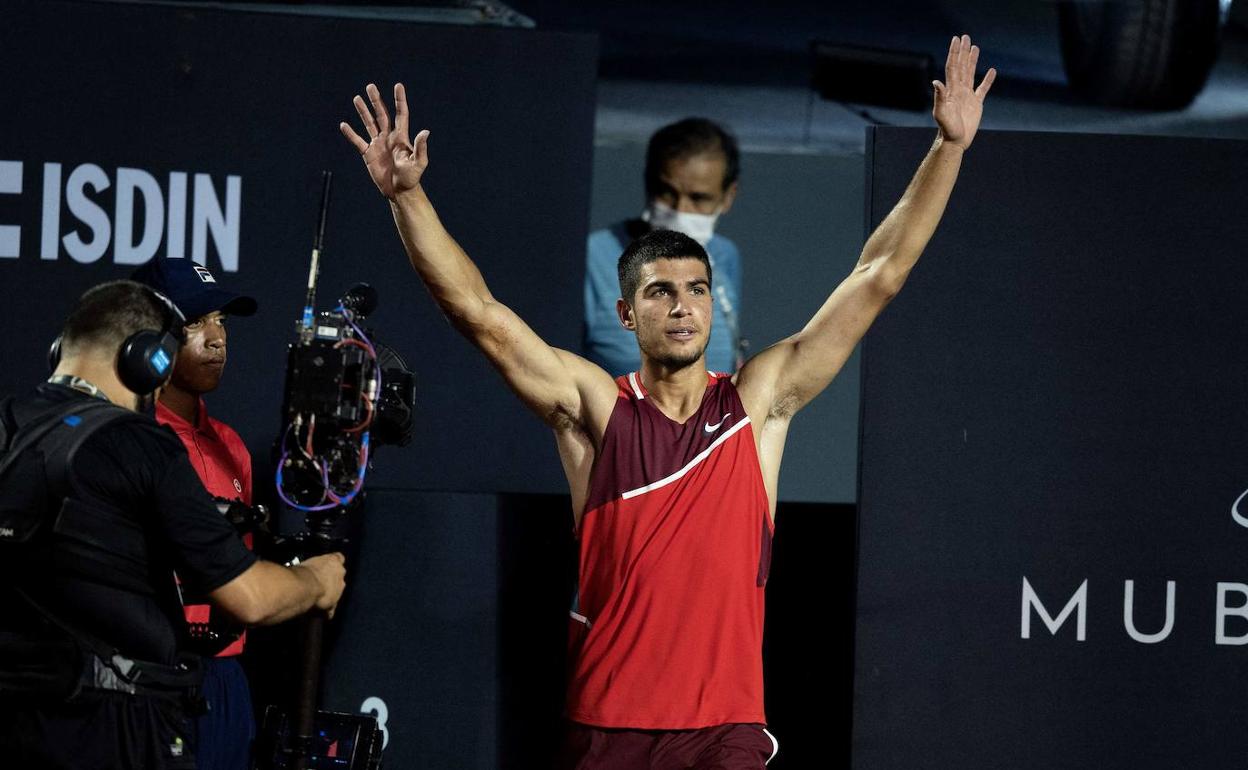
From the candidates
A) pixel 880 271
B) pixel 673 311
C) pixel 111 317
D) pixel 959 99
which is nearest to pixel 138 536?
pixel 111 317

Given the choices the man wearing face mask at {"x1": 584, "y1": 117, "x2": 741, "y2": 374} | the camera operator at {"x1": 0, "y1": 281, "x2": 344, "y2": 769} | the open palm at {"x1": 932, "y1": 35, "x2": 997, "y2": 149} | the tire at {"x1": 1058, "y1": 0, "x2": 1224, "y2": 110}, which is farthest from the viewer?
the tire at {"x1": 1058, "y1": 0, "x2": 1224, "y2": 110}

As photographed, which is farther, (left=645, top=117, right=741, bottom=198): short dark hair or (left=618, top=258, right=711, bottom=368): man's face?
(left=645, top=117, right=741, bottom=198): short dark hair

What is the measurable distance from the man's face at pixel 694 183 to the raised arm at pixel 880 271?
1382mm

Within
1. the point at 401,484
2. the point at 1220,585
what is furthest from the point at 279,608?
the point at 1220,585

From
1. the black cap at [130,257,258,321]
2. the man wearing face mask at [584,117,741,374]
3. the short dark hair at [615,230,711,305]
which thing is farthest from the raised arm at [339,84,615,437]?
the man wearing face mask at [584,117,741,374]

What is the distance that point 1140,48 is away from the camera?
7836 millimetres

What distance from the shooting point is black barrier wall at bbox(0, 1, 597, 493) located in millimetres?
4766

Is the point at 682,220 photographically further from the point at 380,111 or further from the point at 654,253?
the point at 380,111

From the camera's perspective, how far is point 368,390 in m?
3.34

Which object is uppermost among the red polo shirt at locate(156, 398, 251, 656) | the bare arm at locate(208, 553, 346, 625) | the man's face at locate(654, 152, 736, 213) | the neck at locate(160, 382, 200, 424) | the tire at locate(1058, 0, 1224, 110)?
the tire at locate(1058, 0, 1224, 110)

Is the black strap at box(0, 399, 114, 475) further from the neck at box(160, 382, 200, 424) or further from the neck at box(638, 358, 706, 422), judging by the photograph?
the neck at box(638, 358, 706, 422)

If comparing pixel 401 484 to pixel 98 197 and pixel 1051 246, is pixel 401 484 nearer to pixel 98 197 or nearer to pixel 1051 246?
pixel 98 197

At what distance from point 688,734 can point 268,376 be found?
6.13 feet

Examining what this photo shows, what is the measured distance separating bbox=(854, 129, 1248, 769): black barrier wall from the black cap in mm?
1640
